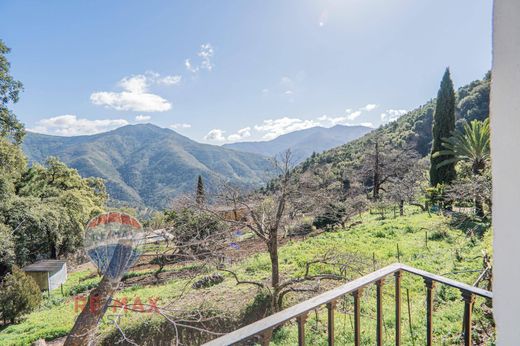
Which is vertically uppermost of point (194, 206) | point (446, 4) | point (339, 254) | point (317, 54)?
point (317, 54)

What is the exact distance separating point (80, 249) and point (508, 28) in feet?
70.0

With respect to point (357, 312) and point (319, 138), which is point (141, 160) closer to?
point (319, 138)

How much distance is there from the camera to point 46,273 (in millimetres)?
12812

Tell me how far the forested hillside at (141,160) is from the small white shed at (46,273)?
201ft

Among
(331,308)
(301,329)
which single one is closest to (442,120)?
(331,308)

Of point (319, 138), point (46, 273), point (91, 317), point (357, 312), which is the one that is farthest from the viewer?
point (319, 138)

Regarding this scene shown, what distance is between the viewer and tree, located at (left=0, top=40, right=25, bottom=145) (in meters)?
10.2

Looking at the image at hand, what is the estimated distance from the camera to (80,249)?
17156mm

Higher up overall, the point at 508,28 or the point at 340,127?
the point at 340,127

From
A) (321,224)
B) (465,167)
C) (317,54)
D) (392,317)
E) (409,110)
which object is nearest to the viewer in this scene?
(392,317)

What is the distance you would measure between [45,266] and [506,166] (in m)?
17.6

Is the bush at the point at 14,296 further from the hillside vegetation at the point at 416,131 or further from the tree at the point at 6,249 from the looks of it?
the hillside vegetation at the point at 416,131

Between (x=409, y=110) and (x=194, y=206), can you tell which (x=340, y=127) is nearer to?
(x=409, y=110)

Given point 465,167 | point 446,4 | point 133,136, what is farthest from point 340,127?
point 446,4
